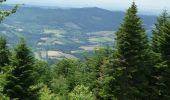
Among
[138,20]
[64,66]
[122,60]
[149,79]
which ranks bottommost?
[64,66]

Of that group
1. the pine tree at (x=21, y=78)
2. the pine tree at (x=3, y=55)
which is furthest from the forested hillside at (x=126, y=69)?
the pine tree at (x=3, y=55)

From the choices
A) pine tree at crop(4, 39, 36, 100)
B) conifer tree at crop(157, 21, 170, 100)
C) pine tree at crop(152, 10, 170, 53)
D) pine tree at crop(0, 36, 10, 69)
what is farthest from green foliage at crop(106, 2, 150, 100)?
pine tree at crop(0, 36, 10, 69)

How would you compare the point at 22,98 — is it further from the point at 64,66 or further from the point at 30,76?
the point at 64,66

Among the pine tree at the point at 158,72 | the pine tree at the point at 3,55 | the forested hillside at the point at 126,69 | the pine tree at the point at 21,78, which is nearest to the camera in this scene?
the pine tree at the point at 21,78

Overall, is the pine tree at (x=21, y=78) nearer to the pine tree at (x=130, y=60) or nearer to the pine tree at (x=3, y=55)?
the pine tree at (x=3, y=55)

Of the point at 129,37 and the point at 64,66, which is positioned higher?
the point at 129,37

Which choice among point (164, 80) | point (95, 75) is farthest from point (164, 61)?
point (95, 75)

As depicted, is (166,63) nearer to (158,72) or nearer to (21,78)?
(158,72)
